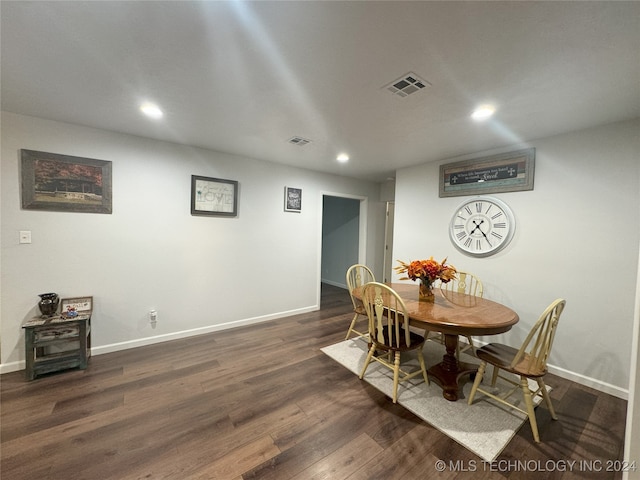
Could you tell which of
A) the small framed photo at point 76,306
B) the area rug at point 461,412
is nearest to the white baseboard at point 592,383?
the area rug at point 461,412

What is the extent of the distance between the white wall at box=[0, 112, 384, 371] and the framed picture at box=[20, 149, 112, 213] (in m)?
0.06

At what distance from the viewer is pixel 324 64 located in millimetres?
1472

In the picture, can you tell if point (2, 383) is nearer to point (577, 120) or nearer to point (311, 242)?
point (311, 242)

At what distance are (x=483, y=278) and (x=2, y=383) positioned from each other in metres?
4.86

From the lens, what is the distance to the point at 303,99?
1868mm

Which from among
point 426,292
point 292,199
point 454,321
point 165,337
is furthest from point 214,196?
point 454,321

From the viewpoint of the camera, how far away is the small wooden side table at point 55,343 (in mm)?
2113

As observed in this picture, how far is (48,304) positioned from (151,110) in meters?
2.04

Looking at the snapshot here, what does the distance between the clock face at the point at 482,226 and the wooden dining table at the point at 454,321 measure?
0.78m

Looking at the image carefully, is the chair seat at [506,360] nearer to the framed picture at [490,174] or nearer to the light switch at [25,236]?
the framed picture at [490,174]

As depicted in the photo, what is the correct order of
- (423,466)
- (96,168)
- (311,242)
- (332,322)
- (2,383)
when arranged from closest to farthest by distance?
(423,466) → (2,383) → (96,168) → (332,322) → (311,242)

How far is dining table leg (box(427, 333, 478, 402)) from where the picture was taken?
2.02m

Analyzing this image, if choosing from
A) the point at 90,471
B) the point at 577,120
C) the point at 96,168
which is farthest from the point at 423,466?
the point at 96,168

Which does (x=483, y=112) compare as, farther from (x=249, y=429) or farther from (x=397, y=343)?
(x=249, y=429)
